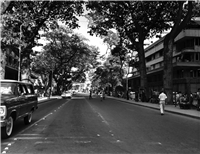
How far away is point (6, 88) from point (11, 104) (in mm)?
1187

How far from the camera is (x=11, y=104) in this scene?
740cm

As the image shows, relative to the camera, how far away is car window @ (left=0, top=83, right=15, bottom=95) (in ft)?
27.0

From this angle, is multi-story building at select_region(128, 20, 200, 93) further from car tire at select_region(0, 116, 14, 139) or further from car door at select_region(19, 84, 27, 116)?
car tire at select_region(0, 116, 14, 139)

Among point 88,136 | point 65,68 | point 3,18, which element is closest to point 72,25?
point 3,18

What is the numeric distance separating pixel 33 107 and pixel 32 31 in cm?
1502

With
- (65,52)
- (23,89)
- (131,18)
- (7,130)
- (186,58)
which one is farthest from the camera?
(65,52)

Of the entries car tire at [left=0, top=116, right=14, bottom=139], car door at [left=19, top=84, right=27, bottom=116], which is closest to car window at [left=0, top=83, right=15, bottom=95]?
car door at [left=19, top=84, right=27, bottom=116]

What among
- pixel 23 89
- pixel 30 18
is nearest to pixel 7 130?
pixel 23 89

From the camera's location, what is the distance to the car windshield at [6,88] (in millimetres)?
8219

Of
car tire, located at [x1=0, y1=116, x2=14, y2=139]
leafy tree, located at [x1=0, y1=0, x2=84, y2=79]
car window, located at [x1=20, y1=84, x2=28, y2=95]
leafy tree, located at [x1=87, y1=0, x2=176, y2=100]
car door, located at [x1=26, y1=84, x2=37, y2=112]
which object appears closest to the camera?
car tire, located at [x1=0, y1=116, x2=14, y2=139]

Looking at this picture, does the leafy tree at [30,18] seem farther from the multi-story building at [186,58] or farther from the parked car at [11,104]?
the multi-story building at [186,58]

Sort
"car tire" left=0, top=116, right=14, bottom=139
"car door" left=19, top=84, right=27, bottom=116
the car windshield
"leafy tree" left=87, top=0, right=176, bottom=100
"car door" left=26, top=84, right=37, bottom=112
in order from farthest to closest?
"leafy tree" left=87, top=0, right=176, bottom=100, "car door" left=26, top=84, right=37, bottom=112, "car door" left=19, top=84, right=27, bottom=116, the car windshield, "car tire" left=0, top=116, right=14, bottom=139

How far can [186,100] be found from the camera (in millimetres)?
19516

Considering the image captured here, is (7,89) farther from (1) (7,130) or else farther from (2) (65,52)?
(2) (65,52)
